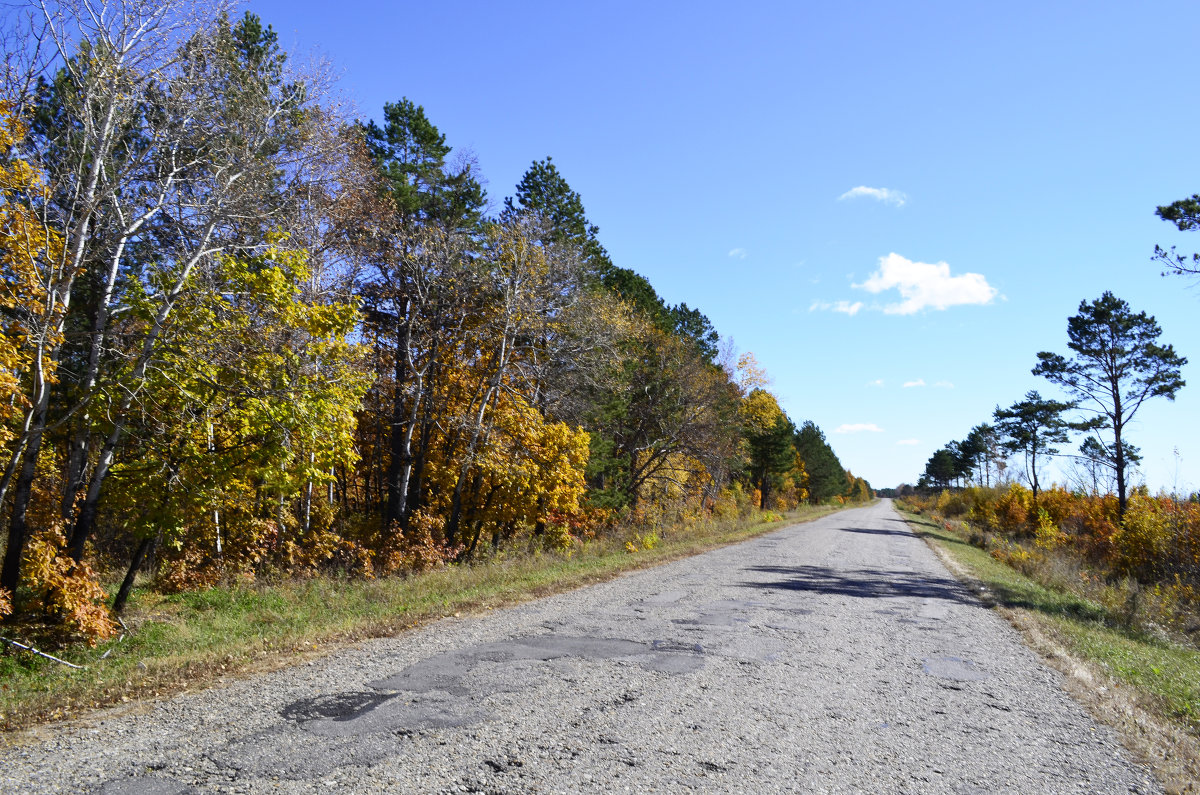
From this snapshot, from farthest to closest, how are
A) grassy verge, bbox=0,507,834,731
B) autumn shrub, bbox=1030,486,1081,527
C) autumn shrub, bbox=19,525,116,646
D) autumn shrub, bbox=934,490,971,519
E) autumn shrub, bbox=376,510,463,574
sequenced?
autumn shrub, bbox=934,490,971,519 → autumn shrub, bbox=1030,486,1081,527 → autumn shrub, bbox=376,510,463,574 → autumn shrub, bbox=19,525,116,646 → grassy verge, bbox=0,507,834,731

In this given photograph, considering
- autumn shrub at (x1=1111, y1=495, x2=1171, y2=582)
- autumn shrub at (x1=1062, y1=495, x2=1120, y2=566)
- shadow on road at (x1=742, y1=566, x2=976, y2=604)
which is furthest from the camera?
autumn shrub at (x1=1062, y1=495, x2=1120, y2=566)

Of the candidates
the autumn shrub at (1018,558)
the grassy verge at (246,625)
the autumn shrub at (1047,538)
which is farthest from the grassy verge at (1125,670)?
the autumn shrub at (1047,538)

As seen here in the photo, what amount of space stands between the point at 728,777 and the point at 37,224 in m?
10.5

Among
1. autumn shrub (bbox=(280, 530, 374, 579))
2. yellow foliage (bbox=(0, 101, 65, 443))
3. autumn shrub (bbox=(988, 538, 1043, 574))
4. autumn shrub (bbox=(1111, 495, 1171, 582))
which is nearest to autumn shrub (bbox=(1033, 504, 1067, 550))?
autumn shrub (bbox=(988, 538, 1043, 574))

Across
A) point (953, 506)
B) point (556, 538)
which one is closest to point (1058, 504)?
point (953, 506)

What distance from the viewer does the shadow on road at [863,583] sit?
1306 centimetres

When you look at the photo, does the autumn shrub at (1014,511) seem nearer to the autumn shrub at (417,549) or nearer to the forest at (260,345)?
the forest at (260,345)

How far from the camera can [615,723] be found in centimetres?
509

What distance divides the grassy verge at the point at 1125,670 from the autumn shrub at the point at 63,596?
12.1 meters

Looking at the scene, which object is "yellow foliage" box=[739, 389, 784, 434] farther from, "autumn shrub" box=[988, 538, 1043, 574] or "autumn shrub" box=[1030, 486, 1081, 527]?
"autumn shrub" box=[1030, 486, 1081, 527]

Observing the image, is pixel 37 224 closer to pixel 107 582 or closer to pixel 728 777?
pixel 107 582

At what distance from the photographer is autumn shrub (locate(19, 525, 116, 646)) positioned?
936 cm

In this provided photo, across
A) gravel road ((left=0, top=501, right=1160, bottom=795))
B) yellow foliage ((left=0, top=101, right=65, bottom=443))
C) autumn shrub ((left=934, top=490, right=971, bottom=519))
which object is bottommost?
autumn shrub ((left=934, top=490, right=971, bottom=519))

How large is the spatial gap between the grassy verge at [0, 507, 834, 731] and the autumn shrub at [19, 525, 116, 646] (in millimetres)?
377
